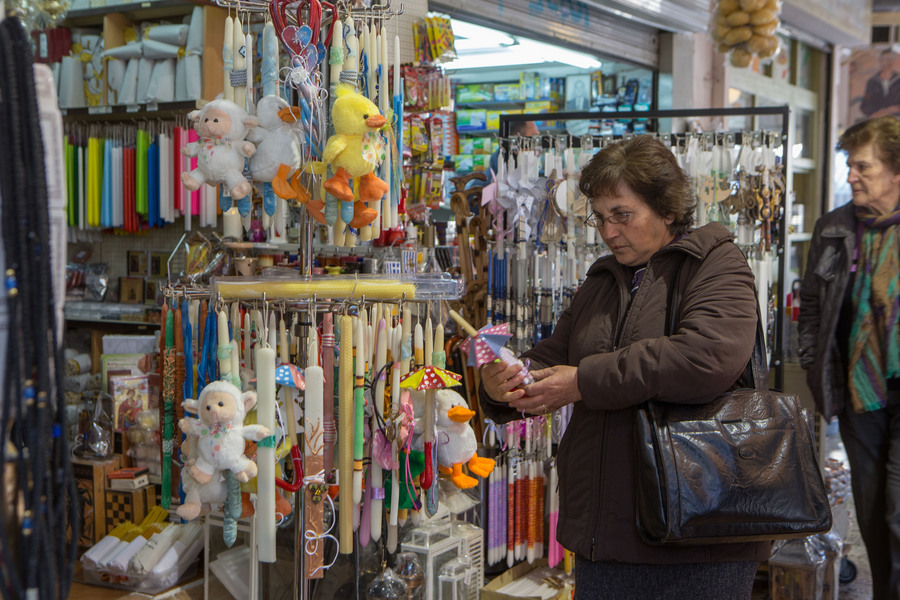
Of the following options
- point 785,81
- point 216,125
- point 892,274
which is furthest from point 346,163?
point 785,81

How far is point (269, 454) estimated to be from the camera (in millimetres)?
1975

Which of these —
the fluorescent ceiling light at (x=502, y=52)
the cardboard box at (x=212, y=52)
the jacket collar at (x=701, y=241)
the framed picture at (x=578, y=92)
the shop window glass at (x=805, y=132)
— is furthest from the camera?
the shop window glass at (x=805, y=132)

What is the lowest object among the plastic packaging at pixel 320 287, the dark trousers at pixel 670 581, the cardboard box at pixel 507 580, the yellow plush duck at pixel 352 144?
the cardboard box at pixel 507 580

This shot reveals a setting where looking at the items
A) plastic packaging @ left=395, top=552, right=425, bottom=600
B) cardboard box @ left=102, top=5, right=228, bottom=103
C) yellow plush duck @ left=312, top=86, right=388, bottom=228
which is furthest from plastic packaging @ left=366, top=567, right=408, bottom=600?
cardboard box @ left=102, top=5, right=228, bottom=103

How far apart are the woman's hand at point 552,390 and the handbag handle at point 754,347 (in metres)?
0.22

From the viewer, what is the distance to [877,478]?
293 cm

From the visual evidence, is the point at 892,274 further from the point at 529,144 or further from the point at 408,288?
the point at 408,288

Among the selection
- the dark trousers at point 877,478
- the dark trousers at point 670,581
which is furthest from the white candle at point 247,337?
the dark trousers at point 877,478

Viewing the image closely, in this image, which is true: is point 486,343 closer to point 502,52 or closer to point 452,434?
point 452,434

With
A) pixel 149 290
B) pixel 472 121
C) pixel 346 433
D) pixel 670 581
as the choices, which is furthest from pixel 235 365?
pixel 472 121

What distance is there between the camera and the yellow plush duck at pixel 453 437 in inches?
85.8

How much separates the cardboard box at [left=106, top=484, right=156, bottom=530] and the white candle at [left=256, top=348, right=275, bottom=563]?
1384mm

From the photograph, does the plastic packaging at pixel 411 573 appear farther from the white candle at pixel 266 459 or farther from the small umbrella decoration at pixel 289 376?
the small umbrella decoration at pixel 289 376

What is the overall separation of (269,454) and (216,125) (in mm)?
742
